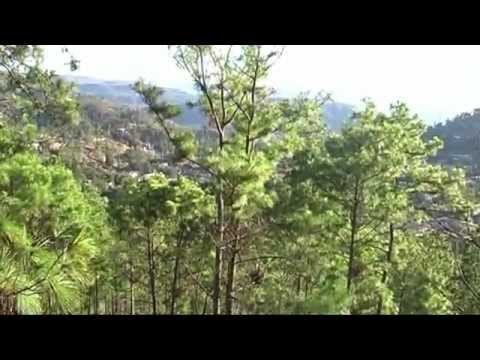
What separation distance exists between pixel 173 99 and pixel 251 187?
161 cm

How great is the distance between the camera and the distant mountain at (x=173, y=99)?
24.5ft

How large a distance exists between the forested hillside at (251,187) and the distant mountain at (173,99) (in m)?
0.05

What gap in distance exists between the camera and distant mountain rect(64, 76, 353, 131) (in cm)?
748

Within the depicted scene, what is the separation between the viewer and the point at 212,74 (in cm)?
721

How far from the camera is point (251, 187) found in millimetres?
6922

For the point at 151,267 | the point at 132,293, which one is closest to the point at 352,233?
the point at 151,267

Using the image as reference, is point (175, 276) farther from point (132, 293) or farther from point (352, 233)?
point (352, 233)

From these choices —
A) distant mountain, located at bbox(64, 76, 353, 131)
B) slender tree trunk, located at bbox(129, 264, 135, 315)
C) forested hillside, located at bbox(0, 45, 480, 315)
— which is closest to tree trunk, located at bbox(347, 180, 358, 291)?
forested hillside, located at bbox(0, 45, 480, 315)

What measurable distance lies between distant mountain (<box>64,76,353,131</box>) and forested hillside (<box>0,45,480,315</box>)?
49 millimetres

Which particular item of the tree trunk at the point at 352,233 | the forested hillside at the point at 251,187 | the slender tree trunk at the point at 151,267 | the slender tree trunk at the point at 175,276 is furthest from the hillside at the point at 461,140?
the slender tree trunk at the point at 151,267
